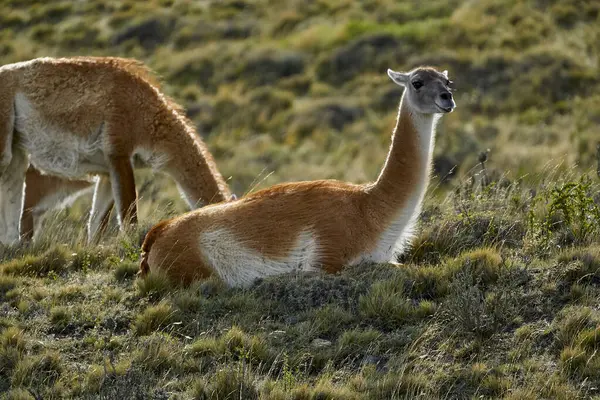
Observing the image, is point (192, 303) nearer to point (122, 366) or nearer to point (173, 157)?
point (122, 366)

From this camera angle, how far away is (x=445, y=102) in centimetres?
778

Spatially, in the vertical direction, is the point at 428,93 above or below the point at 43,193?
above

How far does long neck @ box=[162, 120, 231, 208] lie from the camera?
396 inches

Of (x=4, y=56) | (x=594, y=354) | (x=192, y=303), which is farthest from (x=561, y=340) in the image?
(x=4, y=56)

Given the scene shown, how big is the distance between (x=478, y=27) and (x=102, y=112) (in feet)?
64.9

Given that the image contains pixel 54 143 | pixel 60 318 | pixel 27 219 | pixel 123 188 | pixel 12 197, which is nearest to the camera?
pixel 60 318

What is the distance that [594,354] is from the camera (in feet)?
20.5

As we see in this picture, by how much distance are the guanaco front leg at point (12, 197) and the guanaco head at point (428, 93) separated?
4586mm

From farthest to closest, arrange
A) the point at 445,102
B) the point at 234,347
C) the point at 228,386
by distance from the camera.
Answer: the point at 445,102 < the point at 234,347 < the point at 228,386

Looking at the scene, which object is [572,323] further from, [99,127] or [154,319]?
[99,127]

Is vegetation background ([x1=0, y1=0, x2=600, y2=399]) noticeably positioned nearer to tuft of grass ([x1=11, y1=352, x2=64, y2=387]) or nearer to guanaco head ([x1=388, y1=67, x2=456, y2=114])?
tuft of grass ([x1=11, y1=352, x2=64, y2=387])

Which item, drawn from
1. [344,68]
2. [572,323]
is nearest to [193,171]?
[572,323]

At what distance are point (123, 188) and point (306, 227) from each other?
3.09 meters

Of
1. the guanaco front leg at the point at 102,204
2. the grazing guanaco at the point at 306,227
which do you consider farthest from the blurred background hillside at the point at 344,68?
the grazing guanaco at the point at 306,227
